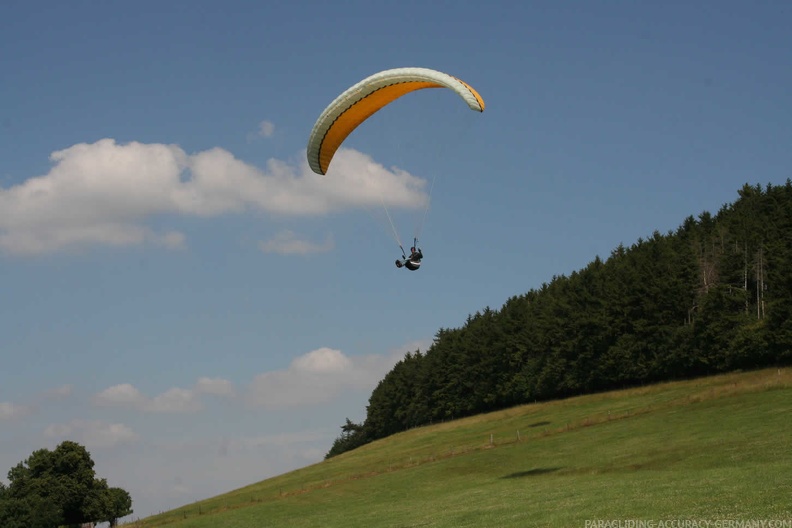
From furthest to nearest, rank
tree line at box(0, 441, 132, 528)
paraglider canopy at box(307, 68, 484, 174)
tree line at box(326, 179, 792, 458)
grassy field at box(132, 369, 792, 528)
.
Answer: tree line at box(326, 179, 792, 458), tree line at box(0, 441, 132, 528), paraglider canopy at box(307, 68, 484, 174), grassy field at box(132, 369, 792, 528)

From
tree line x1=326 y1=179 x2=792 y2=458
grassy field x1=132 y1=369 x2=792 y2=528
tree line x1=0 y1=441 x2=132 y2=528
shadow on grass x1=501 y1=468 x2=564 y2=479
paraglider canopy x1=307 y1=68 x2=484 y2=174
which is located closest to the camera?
grassy field x1=132 y1=369 x2=792 y2=528

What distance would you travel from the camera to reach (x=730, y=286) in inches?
2997

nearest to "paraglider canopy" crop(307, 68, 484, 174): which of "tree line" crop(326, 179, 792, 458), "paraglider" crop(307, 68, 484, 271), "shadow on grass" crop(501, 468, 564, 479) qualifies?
"paraglider" crop(307, 68, 484, 271)

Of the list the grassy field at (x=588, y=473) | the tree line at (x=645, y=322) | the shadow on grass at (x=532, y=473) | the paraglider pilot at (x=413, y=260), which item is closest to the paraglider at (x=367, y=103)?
the paraglider pilot at (x=413, y=260)

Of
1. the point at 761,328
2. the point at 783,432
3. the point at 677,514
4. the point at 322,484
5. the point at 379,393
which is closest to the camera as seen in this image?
the point at 677,514

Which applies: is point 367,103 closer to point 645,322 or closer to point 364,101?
point 364,101

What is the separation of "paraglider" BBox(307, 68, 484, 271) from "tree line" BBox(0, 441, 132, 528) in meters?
47.0

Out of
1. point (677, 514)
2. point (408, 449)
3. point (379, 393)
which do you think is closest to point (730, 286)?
point (408, 449)

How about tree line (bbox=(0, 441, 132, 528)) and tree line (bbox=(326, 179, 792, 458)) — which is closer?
tree line (bbox=(0, 441, 132, 528))

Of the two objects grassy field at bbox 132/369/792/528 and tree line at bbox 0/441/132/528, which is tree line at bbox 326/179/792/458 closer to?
grassy field at bbox 132/369/792/528

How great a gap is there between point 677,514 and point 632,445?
23.8 metres

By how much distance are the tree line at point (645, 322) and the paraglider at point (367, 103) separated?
149 ft

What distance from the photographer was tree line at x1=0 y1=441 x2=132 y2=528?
67.1 metres

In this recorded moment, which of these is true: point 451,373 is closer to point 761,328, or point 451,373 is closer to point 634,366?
point 634,366
